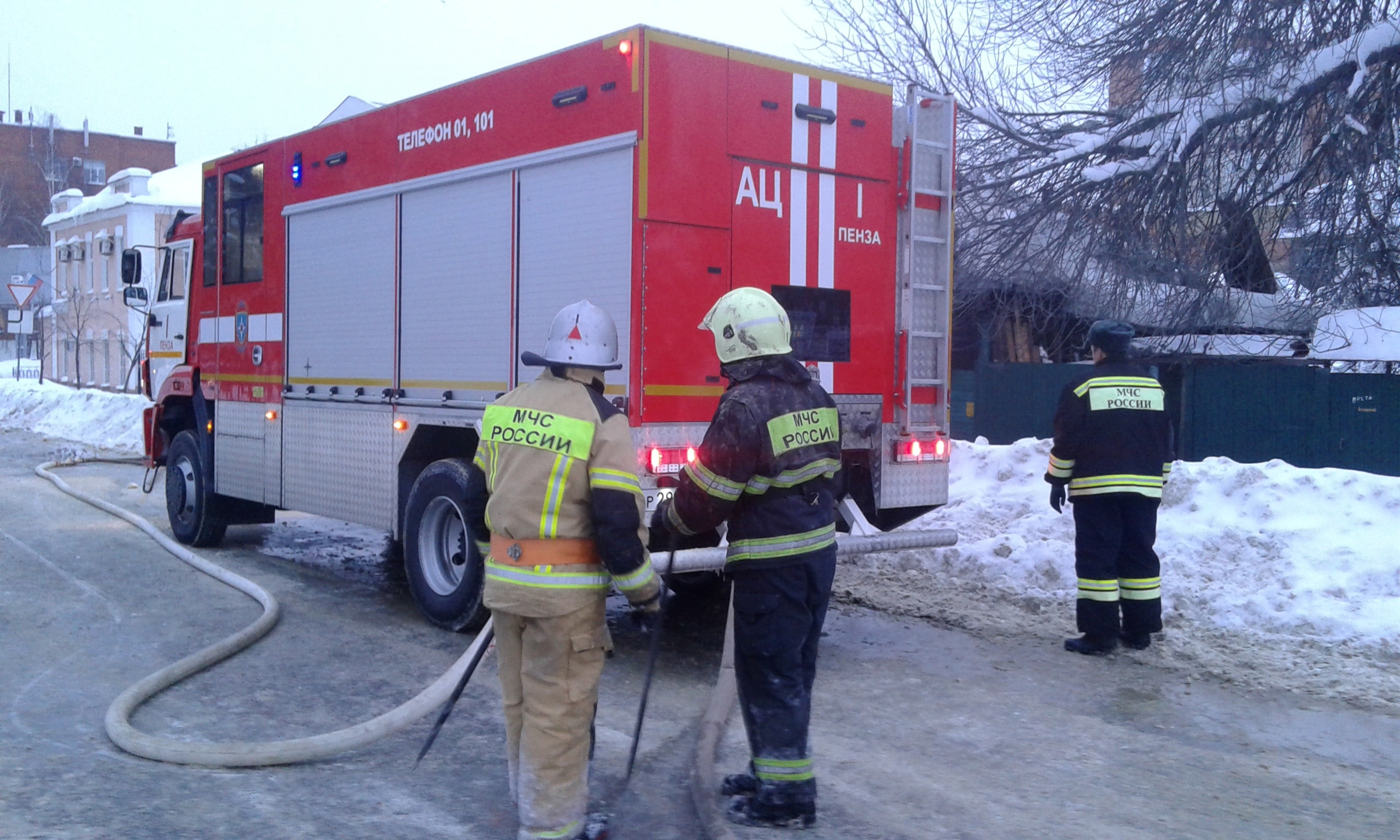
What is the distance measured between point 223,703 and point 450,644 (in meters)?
1.55

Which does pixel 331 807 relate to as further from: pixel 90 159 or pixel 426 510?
pixel 90 159

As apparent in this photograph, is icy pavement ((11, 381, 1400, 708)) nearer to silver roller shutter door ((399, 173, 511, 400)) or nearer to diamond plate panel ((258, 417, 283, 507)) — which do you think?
diamond plate panel ((258, 417, 283, 507))

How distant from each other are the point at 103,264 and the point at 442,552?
4013 centimetres

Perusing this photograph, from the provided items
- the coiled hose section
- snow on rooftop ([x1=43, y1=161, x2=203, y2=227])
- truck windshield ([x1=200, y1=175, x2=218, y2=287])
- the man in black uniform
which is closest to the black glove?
the man in black uniform

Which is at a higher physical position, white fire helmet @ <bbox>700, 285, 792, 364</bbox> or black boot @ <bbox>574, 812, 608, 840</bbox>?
white fire helmet @ <bbox>700, 285, 792, 364</bbox>

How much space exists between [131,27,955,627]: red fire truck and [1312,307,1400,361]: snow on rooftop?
8.20 meters

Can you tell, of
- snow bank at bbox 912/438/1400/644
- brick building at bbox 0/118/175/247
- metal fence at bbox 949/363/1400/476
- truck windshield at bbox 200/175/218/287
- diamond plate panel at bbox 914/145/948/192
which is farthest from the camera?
brick building at bbox 0/118/175/247

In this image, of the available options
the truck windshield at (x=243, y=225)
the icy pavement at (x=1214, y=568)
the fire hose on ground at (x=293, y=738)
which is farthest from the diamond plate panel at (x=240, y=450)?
the fire hose on ground at (x=293, y=738)

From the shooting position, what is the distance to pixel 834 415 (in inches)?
173

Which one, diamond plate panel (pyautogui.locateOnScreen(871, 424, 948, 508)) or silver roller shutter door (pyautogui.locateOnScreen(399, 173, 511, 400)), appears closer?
silver roller shutter door (pyautogui.locateOnScreen(399, 173, 511, 400))

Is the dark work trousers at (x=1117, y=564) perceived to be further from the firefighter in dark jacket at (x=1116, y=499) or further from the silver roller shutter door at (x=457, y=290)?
the silver roller shutter door at (x=457, y=290)

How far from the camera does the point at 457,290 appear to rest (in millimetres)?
7199

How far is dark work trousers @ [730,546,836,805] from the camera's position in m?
4.12

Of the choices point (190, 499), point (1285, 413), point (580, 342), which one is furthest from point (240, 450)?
point (1285, 413)
